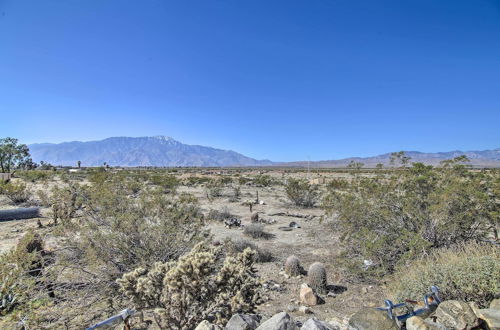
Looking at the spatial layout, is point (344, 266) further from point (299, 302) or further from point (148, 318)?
point (148, 318)

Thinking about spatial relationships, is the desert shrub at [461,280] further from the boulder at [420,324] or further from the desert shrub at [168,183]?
the desert shrub at [168,183]

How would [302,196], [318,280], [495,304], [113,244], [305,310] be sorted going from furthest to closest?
[302,196] → [318,280] → [113,244] → [305,310] → [495,304]

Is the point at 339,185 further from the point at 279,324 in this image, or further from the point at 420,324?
the point at 279,324

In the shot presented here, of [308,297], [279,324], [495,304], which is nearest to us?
[279,324]

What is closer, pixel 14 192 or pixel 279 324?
pixel 279 324

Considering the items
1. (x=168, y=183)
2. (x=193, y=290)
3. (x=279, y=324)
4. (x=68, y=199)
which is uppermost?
(x=168, y=183)

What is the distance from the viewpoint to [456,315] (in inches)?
131

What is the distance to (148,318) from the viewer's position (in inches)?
189

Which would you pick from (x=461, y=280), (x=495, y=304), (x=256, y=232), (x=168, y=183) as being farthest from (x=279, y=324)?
(x=168, y=183)

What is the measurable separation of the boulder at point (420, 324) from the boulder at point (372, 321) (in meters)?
0.23

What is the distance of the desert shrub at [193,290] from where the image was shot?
3051mm

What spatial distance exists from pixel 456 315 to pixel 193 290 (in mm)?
3285

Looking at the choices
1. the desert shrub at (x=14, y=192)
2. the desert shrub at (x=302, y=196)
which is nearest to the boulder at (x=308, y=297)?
the desert shrub at (x=302, y=196)

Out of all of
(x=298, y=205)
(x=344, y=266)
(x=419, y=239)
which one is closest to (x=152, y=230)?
(x=344, y=266)
